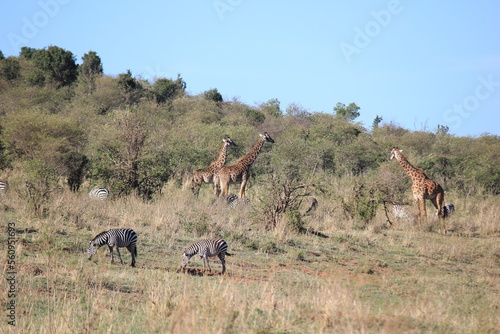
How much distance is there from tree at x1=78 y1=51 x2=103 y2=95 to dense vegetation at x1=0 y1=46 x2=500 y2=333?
945cm

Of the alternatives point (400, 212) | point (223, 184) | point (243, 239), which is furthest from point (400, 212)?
point (243, 239)

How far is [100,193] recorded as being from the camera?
15594mm

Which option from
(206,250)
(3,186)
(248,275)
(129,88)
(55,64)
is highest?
(55,64)

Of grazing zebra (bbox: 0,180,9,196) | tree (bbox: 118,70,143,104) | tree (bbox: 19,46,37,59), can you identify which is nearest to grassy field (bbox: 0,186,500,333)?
grazing zebra (bbox: 0,180,9,196)

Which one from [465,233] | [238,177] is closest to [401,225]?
[465,233]

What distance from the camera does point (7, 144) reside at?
20.8 meters

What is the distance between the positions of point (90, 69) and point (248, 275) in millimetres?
36212

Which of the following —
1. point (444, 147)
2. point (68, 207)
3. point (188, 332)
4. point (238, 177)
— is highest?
point (444, 147)

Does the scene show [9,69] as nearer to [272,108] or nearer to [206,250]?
[272,108]

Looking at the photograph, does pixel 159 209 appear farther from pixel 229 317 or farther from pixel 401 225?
pixel 229 317

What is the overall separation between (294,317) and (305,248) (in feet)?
18.9

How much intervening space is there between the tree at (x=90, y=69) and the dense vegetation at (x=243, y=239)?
31.0 ft

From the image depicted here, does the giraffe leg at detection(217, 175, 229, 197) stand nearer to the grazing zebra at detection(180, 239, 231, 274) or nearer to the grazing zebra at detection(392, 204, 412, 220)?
the grazing zebra at detection(392, 204, 412, 220)

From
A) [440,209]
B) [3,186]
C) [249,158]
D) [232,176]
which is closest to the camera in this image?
[440,209]
